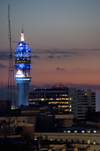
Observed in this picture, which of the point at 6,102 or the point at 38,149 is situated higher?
the point at 6,102

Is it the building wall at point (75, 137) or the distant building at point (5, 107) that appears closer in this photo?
the building wall at point (75, 137)

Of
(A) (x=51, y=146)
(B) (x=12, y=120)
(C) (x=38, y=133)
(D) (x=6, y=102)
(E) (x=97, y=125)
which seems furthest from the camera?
(D) (x=6, y=102)

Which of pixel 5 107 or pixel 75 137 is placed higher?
pixel 5 107

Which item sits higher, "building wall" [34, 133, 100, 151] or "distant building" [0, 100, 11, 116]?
"distant building" [0, 100, 11, 116]

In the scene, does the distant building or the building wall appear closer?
the building wall

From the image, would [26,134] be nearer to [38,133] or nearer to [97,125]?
[38,133]

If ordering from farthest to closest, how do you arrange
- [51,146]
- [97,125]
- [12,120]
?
1. [97,125]
2. [12,120]
3. [51,146]

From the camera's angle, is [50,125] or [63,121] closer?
[50,125]

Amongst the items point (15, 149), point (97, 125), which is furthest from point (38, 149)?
point (97, 125)

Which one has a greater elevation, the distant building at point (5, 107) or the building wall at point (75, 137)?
the distant building at point (5, 107)

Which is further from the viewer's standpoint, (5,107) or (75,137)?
(5,107)

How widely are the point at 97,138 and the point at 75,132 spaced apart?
6.14 metres

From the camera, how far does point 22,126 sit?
131 metres

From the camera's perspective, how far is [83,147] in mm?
123688
